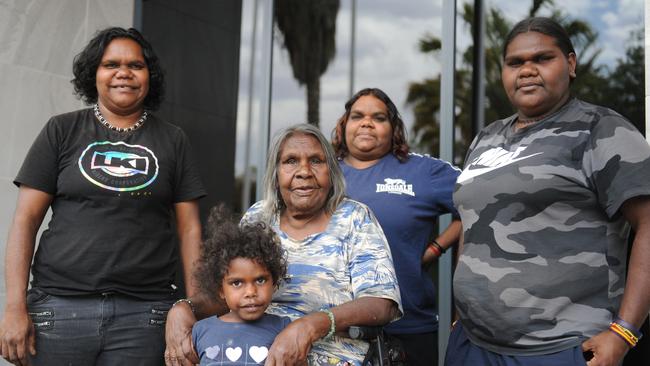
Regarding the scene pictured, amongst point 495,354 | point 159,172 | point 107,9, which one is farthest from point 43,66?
point 495,354

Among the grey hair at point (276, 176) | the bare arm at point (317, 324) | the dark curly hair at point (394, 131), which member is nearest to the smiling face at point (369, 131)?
the dark curly hair at point (394, 131)

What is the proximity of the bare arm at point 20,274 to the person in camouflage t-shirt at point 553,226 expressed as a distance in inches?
63.2

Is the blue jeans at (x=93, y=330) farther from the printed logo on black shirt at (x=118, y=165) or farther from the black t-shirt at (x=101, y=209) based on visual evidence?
the printed logo on black shirt at (x=118, y=165)

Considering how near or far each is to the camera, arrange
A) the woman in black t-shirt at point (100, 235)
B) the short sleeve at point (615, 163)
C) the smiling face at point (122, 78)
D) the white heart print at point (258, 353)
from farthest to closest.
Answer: the smiling face at point (122, 78) < the woman in black t-shirt at point (100, 235) < the white heart print at point (258, 353) < the short sleeve at point (615, 163)

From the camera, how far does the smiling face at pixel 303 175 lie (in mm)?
2512

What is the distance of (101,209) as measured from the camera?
2695 millimetres

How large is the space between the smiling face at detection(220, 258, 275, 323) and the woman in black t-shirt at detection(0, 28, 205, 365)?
0.38 metres

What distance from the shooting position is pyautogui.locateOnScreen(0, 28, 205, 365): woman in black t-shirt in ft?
8.61

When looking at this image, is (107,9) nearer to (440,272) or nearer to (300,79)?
(300,79)

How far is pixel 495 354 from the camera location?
7.59ft

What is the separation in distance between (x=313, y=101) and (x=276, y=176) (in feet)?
9.58

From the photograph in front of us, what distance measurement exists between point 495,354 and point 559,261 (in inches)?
15.3

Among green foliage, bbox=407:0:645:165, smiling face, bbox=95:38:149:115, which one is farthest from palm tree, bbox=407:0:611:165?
smiling face, bbox=95:38:149:115

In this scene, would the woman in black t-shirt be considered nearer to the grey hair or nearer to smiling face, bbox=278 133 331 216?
the grey hair
